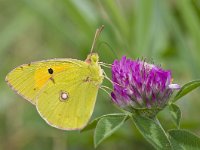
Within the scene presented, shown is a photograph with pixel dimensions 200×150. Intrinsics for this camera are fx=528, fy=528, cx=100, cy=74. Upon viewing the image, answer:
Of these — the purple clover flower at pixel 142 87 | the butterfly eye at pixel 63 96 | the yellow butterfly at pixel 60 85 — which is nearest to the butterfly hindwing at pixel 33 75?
the yellow butterfly at pixel 60 85

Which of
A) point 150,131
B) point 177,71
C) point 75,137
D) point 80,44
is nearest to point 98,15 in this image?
point 80,44

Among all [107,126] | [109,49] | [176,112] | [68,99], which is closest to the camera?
[107,126]

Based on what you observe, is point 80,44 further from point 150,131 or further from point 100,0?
point 150,131

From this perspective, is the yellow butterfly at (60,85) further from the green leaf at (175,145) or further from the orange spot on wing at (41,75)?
the green leaf at (175,145)

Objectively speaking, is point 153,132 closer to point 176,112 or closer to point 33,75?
point 176,112

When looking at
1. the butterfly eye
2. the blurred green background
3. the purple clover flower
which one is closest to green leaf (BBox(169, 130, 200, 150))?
the purple clover flower

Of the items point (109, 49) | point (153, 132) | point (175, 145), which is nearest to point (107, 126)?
point (153, 132)

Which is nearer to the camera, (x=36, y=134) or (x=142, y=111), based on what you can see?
(x=142, y=111)
